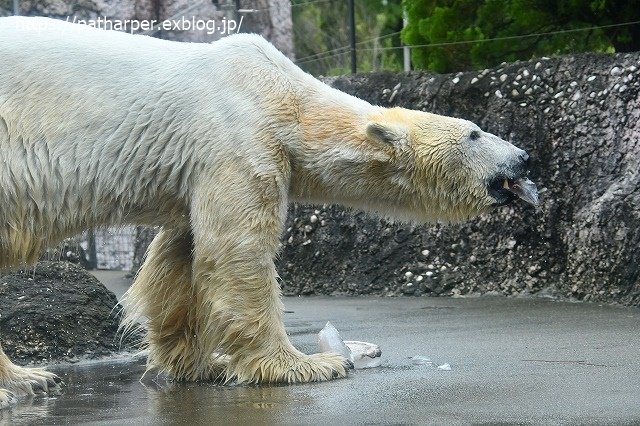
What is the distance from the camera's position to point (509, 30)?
1080 cm

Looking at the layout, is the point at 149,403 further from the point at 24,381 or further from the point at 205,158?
the point at 205,158

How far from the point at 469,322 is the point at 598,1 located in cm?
391

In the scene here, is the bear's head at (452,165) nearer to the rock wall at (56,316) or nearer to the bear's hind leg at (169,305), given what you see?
the bear's hind leg at (169,305)

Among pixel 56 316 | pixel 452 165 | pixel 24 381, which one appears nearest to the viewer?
pixel 24 381

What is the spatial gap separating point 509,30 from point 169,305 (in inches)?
227

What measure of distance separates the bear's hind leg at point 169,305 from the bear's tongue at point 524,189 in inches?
68.3

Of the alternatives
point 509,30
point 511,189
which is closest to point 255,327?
point 511,189

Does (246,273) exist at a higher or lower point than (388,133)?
lower

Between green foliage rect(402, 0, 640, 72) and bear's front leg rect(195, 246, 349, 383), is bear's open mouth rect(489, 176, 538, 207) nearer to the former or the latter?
bear's front leg rect(195, 246, 349, 383)

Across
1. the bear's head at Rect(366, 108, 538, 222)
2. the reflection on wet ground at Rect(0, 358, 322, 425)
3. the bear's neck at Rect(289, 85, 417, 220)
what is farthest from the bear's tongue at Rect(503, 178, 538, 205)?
the reflection on wet ground at Rect(0, 358, 322, 425)

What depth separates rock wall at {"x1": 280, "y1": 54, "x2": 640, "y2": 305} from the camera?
8180 millimetres

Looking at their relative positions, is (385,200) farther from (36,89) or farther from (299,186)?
(36,89)

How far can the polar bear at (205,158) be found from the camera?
5531 millimetres

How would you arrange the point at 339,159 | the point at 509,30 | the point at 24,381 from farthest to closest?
1. the point at 509,30
2. the point at 339,159
3. the point at 24,381
